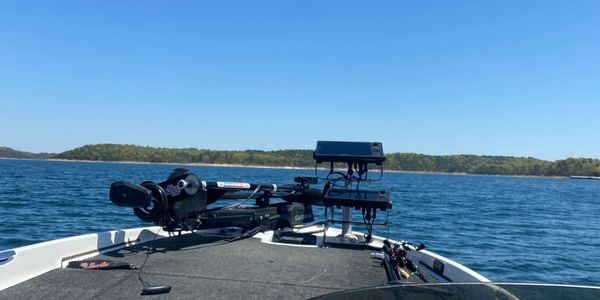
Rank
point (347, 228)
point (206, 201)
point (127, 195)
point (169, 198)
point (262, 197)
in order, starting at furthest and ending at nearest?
point (262, 197) < point (347, 228) < point (206, 201) < point (169, 198) < point (127, 195)

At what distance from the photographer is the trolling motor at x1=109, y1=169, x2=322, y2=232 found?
18.3 feet

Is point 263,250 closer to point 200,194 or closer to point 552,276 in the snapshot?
point 200,194

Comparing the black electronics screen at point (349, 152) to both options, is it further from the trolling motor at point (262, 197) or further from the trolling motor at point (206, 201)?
the trolling motor at point (206, 201)

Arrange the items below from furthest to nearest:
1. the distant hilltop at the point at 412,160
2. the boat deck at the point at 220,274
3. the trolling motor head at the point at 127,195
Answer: the distant hilltop at the point at 412,160, the trolling motor head at the point at 127,195, the boat deck at the point at 220,274

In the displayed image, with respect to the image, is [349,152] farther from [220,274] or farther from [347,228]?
[220,274]

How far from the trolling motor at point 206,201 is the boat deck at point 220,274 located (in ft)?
1.38

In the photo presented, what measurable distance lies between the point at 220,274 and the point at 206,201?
2287mm

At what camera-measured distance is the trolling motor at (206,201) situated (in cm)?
556

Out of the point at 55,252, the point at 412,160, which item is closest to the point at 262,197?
the point at 55,252

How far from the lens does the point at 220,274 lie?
4758mm

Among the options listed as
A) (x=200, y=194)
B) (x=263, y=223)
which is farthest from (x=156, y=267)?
(x=263, y=223)

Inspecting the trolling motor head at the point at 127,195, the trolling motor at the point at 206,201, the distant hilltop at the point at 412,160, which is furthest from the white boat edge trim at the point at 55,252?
the distant hilltop at the point at 412,160

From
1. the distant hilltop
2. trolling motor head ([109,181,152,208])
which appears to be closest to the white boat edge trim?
trolling motor head ([109,181,152,208])

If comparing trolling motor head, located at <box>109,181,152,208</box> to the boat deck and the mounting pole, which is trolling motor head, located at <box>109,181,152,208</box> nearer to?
the boat deck
